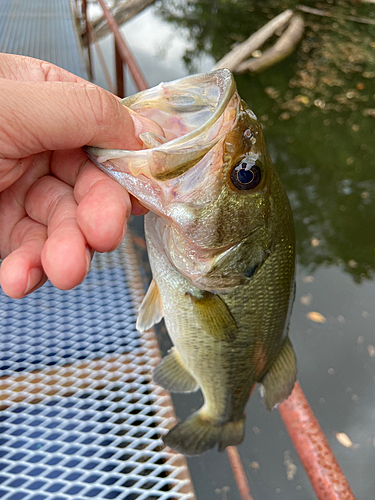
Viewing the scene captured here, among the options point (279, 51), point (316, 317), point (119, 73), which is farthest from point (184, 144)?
point (279, 51)

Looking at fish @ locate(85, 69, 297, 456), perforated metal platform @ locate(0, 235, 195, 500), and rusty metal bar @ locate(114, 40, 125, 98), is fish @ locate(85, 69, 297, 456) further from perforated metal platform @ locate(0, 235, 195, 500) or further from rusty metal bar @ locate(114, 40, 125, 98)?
rusty metal bar @ locate(114, 40, 125, 98)

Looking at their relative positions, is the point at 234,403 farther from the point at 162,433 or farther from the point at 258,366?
the point at 162,433

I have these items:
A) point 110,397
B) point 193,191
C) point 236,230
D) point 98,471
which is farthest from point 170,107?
point 98,471

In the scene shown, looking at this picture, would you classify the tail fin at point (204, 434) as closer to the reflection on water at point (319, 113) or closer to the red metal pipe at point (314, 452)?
the red metal pipe at point (314, 452)

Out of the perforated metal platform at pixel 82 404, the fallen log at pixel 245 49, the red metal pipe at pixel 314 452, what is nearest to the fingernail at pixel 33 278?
the perforated metal platform at pixel 82 404

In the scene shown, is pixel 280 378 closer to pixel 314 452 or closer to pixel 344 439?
pixel 314 452

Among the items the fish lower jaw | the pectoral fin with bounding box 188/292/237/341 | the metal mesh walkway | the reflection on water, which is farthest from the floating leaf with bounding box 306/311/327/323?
the metal mesh walkway
